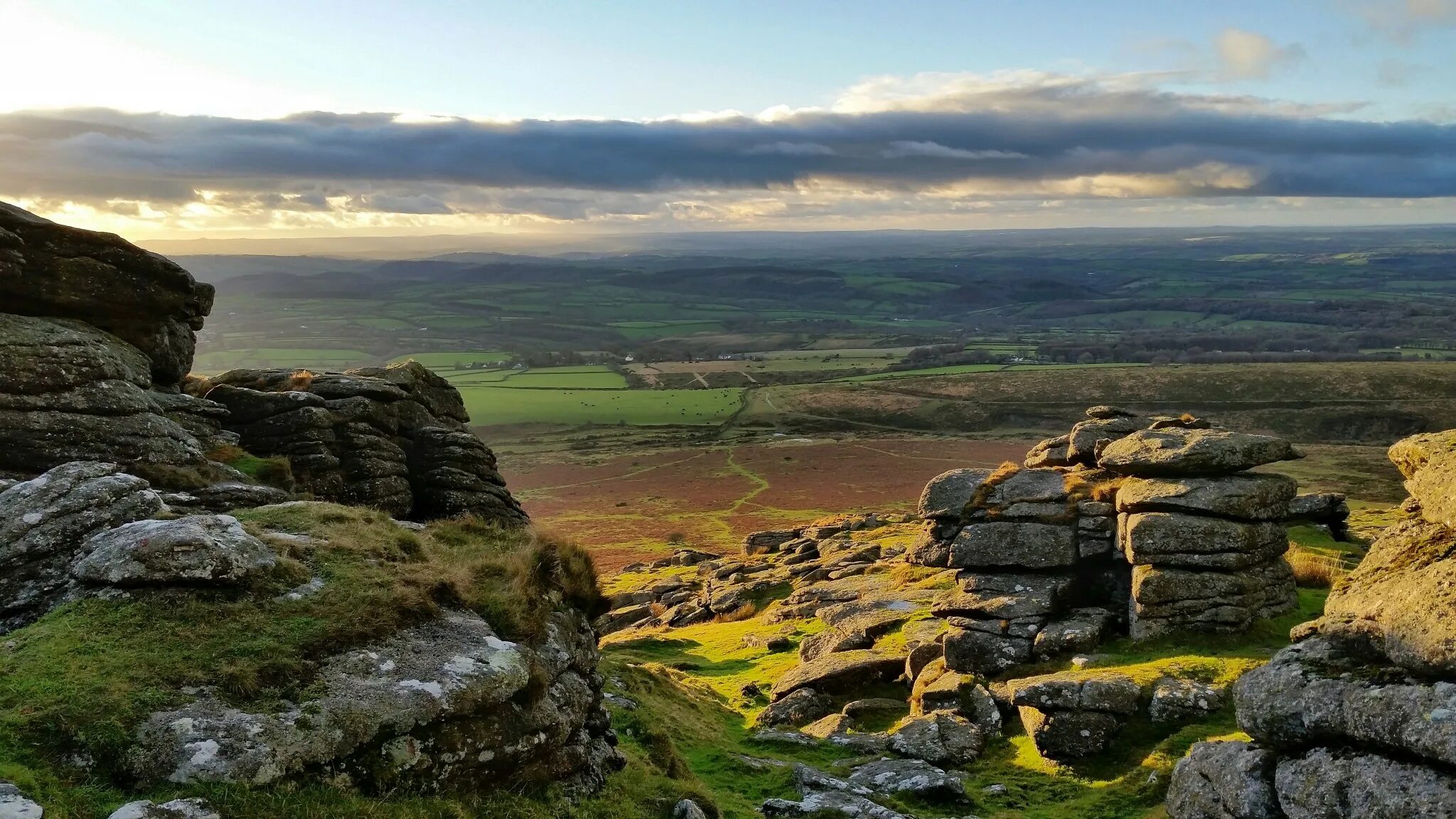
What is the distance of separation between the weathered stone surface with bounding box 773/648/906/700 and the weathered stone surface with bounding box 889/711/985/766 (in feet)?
16.4

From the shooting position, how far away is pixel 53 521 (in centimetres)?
1560

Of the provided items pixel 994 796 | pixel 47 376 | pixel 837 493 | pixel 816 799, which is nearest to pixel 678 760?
pixel 816 799

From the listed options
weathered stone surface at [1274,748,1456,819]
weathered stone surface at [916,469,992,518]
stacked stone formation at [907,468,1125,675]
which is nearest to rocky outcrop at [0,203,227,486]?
stacked stone formation at [907,468,1125,675]

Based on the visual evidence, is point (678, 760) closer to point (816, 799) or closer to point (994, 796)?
point (816, 799)

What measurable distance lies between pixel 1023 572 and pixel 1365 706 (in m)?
17.6

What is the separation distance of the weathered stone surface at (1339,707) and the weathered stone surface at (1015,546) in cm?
1495

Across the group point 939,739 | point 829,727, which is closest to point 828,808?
point 939,739

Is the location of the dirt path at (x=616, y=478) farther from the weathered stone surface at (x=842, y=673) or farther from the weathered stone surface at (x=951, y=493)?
the weathered stone surface at (x=842, y=673)

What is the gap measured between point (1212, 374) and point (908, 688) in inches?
6564

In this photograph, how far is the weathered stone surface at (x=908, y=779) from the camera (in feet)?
65.3

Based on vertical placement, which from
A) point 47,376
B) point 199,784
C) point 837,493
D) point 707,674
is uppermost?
point 47,376

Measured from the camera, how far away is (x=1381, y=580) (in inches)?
588

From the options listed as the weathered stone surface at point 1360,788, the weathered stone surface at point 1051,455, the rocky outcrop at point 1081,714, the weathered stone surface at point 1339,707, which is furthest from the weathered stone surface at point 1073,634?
the weathered stone surface at point 1360,788

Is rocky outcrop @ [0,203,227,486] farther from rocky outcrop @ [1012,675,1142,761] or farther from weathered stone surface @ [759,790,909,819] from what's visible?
rocky outcrop @ [1012,675,1142,761]
